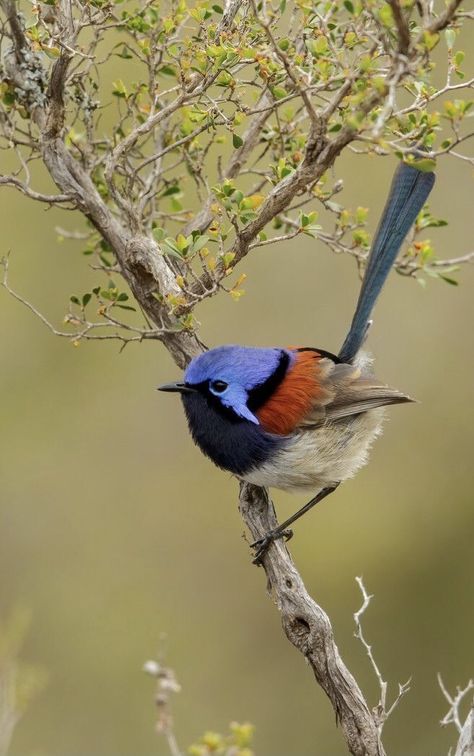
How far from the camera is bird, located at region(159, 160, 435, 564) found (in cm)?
448

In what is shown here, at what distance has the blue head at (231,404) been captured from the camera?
4.42m

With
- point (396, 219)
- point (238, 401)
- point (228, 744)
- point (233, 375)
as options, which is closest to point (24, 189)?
point (233, 375)

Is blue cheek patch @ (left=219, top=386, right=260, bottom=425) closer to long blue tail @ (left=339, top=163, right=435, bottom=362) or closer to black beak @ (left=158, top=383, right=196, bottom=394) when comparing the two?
black beak @ (left=158, top=383, right=196, bottom=394)

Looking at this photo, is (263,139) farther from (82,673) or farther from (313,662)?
(82,673)

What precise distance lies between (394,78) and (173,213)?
2099 mm

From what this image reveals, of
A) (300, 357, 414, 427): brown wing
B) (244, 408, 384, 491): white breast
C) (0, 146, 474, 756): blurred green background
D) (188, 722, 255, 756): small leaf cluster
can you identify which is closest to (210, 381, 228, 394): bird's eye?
(244, 408, 384, 491): white breast

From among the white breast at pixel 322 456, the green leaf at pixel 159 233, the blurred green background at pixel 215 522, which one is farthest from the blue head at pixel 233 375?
the blurred green background at pixel 215 522

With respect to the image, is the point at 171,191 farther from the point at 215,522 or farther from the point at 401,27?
the point at 215,522

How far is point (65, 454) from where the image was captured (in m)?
8.52

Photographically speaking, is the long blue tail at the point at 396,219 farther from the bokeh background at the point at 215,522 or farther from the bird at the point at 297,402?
the bokeh background at the point at 215,522

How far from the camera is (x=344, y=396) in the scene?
4891 millimetres

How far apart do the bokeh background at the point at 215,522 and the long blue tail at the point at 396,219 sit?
3264 mm

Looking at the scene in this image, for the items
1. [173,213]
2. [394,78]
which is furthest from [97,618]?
[394,78]

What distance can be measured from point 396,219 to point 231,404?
3.78 feet
